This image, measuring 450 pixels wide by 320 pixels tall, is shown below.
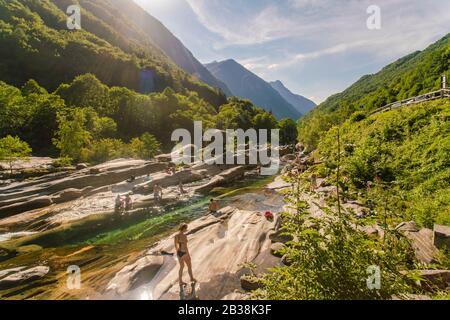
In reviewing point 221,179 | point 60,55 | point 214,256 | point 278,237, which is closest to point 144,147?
point 221,179

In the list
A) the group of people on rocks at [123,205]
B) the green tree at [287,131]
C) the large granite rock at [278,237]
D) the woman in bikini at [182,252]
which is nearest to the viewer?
the woman in bikini at [182,252]

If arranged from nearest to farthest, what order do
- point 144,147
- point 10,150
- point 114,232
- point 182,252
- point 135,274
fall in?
point 182,252, point 135,274, point 114,232, point 10,150, point 144,147

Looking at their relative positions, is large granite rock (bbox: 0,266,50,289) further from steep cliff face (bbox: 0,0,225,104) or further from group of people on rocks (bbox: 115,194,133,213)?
steep cliff face (bbox: 0,0,225,104)

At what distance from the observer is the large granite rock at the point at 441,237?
9125 millimetres

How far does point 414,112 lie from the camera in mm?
25906

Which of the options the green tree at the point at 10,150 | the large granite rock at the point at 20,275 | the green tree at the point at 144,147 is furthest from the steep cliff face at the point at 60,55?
the large granite rock at the point at 20,275

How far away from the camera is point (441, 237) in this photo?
9.23 metres

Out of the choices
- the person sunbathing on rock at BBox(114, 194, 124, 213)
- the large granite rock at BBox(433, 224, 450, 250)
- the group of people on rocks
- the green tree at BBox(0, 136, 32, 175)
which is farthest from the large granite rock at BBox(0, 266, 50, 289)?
the green tree at BBox(0, 136, 32, 175)

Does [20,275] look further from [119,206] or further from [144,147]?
[144,147]

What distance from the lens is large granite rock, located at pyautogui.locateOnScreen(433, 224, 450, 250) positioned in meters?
9.12

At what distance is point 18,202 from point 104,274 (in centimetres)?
1923

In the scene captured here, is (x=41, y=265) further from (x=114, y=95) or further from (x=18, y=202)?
(x=114, y=95)

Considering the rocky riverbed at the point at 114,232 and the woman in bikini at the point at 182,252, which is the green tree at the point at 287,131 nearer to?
the rocky riverbed at the point at 114,232

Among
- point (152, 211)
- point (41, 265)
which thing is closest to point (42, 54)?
point (152, 211)
